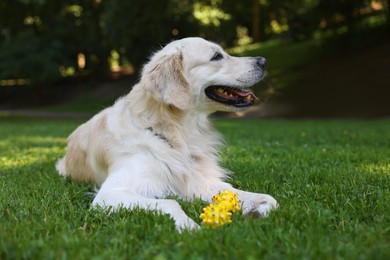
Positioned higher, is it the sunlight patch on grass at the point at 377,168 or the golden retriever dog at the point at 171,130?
the golden retriever dog at the point at 171,130

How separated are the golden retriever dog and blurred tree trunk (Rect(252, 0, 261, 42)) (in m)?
28.7

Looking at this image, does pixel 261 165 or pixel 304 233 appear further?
pixel 261 165

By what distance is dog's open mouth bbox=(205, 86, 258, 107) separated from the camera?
451cm

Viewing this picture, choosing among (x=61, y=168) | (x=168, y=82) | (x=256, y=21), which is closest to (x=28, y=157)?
(x=61, y=168)

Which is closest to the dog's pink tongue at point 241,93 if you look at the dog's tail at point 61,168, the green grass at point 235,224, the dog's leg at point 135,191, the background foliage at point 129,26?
the green grass at point 235,224

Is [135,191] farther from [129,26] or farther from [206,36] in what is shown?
[129,26]

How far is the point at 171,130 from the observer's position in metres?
4.21

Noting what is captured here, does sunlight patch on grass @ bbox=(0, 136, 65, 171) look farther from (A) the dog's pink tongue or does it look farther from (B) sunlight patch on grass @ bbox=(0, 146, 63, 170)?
(A) the dog's pink tongue

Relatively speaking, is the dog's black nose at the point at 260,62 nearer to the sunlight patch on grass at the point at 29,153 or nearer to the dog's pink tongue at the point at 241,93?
the dog's pink tongue at the point at 241,93

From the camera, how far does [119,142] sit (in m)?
4.21

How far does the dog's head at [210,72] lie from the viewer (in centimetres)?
436

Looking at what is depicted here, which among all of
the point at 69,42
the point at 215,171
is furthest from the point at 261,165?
the point at 69,42

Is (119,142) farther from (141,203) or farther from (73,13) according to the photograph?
(73,13)

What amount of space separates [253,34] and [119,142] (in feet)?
115
